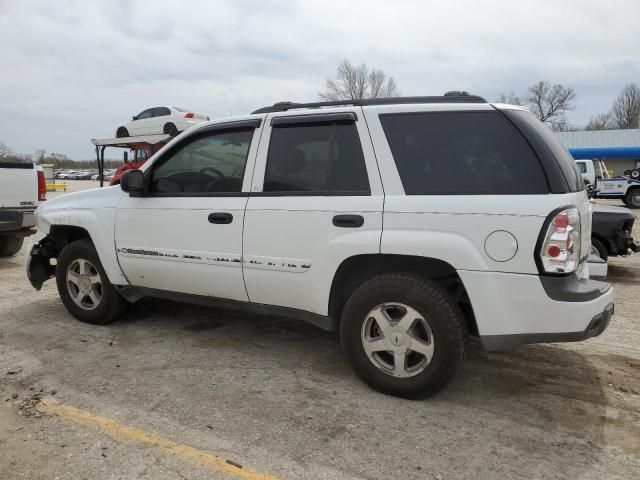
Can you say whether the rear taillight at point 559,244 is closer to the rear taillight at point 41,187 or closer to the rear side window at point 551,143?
the rear side window at point 551,143

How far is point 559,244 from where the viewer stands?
2.73m

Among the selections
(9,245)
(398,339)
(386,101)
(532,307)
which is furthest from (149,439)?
(9,245)

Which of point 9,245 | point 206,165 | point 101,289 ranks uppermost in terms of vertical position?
point 206,165

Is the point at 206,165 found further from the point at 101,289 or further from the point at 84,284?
the point at 84,284

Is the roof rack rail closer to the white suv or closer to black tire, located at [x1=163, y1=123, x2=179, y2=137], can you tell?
the white suv

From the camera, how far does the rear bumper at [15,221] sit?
7383 millimetres

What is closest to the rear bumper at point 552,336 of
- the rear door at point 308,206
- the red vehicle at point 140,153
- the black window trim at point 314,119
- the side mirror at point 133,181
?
the rear door at point 308,206

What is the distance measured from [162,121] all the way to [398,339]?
15.1 metres

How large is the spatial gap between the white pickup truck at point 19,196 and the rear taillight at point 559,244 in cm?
750

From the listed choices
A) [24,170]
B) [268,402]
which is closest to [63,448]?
[268,402]

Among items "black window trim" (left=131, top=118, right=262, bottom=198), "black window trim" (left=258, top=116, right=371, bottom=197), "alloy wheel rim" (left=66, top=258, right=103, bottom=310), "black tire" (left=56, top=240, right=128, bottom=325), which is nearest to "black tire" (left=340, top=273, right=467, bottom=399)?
"black window trim" (left=258, top=116, right=371, bottom=197)

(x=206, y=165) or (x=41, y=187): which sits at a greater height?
(x=206, y=165)

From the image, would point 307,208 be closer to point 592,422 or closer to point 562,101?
point 592,422

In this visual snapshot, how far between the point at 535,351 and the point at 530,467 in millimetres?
1738
